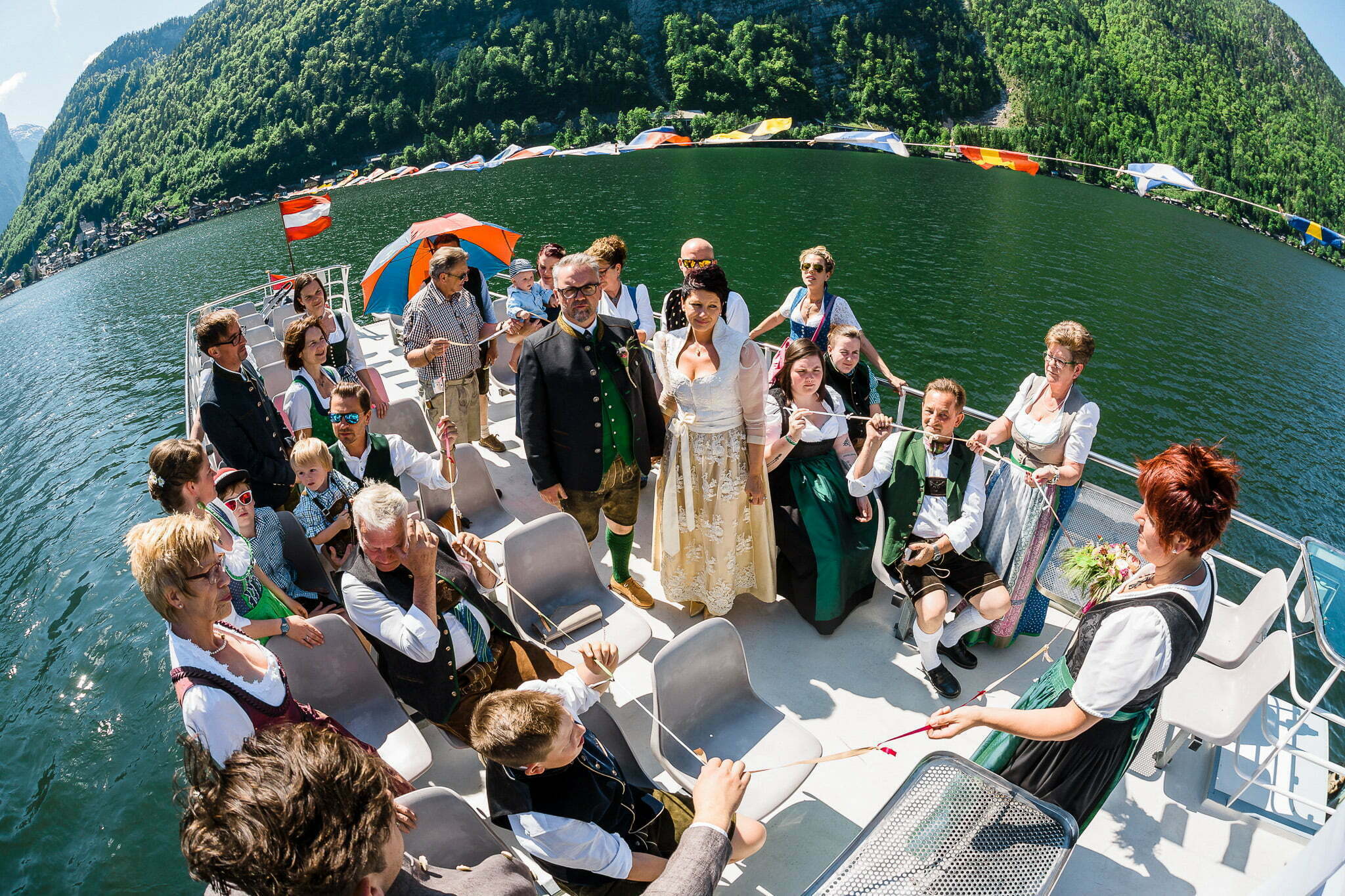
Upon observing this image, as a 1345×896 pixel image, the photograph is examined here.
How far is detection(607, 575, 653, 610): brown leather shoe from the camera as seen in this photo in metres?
4.22

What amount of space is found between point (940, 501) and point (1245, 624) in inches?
56.1

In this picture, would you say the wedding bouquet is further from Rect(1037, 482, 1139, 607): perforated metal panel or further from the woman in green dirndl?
the woman in green dirndl

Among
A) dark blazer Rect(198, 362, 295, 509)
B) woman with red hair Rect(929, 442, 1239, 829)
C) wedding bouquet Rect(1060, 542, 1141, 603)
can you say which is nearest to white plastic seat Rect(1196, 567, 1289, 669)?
wedding bouquet Rect(1060, 542, 1141, 603)

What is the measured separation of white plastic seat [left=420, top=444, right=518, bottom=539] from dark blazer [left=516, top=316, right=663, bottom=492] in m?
0.72

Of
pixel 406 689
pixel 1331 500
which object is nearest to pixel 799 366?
pixel 406 689

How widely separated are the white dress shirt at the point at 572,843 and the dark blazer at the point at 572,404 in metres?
1.78

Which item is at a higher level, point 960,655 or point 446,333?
point 446,333

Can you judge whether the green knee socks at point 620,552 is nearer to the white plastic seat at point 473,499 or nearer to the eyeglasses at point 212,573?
the white plastic seat at point 473,499

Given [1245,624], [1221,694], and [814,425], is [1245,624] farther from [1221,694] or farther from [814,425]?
[814,425]

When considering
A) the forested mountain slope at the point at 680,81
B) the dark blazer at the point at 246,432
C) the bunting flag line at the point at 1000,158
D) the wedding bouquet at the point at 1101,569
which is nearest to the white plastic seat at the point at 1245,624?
the wedding bouquet at the point at 1101,569

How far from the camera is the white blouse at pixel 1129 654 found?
194 centimetres

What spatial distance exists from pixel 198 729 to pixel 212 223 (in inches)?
2731

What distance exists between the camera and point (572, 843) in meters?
2.04

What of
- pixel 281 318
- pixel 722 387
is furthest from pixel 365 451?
pixel 281 318
